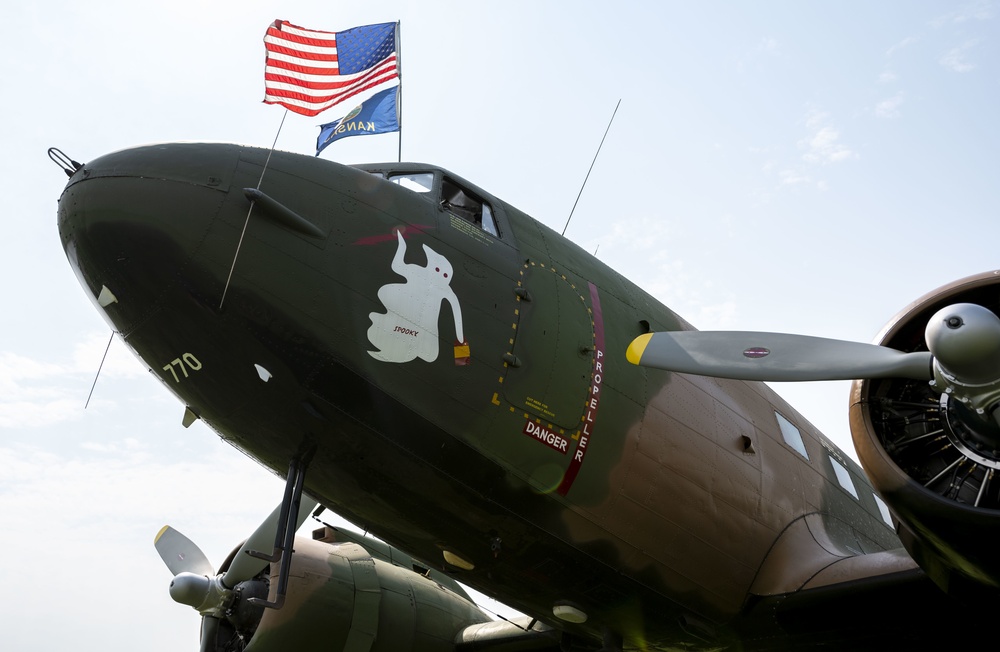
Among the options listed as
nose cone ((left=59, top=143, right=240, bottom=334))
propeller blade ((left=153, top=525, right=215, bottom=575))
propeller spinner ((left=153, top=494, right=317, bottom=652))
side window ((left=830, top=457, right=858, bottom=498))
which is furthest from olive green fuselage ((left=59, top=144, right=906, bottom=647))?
propeller blade ((left=153, top=525, right=215, bottom=575))

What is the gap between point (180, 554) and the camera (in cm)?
1151

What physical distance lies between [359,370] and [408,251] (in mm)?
1074

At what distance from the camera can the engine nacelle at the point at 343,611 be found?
1041 centimetres

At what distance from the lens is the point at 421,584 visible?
12.0 meters

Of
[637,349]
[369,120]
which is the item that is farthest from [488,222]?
[369,120]

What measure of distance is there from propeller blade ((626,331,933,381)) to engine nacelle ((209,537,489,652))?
17.8 feet

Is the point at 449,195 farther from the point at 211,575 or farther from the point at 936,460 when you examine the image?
the point at 211,575

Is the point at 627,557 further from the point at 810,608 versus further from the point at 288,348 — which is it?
the point at 288,348

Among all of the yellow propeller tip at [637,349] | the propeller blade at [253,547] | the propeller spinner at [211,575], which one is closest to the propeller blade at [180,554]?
the propeller spinner at [211,575]

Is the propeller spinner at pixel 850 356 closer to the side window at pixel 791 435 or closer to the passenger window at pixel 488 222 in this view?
the passenger window at pixel 488 222

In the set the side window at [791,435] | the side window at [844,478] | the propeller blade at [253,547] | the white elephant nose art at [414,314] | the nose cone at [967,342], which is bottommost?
the propeller blade at [253,547]

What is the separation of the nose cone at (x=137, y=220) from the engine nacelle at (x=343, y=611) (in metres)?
4.63

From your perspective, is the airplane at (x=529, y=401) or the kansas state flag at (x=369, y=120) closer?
the airplane at (x=529, y=401)

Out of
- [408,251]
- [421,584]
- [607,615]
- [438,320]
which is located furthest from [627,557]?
[421,584]
